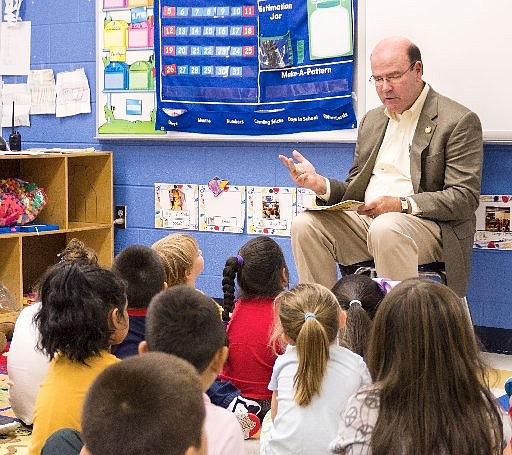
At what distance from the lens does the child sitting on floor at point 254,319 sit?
283 centimetres

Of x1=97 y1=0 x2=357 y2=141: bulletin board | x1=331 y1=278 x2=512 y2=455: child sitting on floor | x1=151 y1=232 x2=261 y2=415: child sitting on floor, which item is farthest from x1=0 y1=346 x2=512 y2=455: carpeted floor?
x1=97 y1=0 x2=357 y2=141: bulletin board

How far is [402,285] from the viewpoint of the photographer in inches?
64.9

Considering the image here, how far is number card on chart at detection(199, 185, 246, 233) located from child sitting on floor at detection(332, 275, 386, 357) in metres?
2.00

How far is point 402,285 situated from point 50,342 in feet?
2.95

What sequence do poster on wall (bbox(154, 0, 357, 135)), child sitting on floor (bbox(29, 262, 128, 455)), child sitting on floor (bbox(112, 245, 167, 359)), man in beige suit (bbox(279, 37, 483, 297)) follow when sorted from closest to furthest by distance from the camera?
child sitting on floor (bbox(29, 262, 128, 455))
child sitting on floor (bbox(112, 245, 167, 359))
man in beige suit (bbox(279, 37, 483, 297))
poster on wall (bbox(154, 0, 357, 135))

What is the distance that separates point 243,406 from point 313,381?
2.49ft

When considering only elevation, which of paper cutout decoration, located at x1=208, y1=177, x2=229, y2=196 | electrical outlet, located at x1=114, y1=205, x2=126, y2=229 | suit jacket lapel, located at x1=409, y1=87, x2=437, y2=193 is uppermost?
suit jacket lapel, located at x1=409, y1=87, x2=437, y2=193

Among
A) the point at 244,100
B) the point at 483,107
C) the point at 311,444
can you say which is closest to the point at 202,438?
the point at 311,444

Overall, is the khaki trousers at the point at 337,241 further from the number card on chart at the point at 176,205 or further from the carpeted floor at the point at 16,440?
the number card on chart at the point at 176,205

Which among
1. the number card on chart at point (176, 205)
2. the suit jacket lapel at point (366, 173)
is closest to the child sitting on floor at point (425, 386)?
the suit jacket lapel at point (366, 173)

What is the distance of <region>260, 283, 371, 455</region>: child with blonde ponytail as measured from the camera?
2.02 meters

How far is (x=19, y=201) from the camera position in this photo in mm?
4500

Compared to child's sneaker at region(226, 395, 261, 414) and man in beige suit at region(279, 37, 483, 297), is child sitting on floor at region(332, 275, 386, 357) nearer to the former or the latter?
child's sneaker at region(226, 395, 261, 414)

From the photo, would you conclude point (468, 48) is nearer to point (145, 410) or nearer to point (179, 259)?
point (179, 259)
